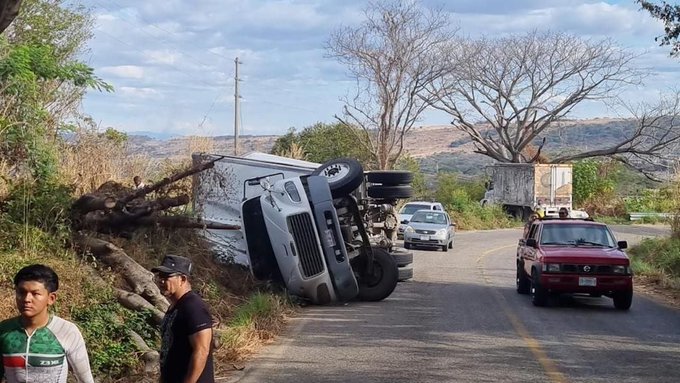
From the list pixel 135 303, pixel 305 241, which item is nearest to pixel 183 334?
pixel 135 303

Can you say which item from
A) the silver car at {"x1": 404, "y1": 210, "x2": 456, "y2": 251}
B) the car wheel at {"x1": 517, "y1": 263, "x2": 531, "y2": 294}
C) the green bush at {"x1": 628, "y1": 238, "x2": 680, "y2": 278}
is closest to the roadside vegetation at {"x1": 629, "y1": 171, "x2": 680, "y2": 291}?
the green bush at {"x1": 628, "y1": 238, "x2": 680, "y2": 278}

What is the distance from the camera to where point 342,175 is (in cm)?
1742

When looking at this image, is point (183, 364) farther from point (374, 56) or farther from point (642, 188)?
point (642, 188)

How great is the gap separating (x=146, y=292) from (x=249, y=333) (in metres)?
1.57

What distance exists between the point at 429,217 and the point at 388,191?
1633 centimetres

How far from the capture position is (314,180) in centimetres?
1680

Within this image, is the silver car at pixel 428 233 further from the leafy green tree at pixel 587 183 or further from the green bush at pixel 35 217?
the leafy green tree at pixel 587 183

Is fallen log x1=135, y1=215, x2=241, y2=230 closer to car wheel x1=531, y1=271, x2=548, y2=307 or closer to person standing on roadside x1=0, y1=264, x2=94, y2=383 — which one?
car wheel x1=531, y1=271, x2=548, y2=307

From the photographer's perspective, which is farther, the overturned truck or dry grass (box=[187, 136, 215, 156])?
dry grass (box=[187, 136, 215, 156])

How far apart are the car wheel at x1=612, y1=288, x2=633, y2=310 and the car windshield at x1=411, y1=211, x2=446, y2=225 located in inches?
695

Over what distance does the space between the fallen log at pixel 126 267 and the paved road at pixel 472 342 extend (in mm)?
1657

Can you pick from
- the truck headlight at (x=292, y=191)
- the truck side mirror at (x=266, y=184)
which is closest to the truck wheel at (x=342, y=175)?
Answer: the truck headlight at (x=292, y=191)

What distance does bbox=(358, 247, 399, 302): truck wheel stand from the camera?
58.1ft

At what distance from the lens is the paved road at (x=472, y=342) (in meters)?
10.9
